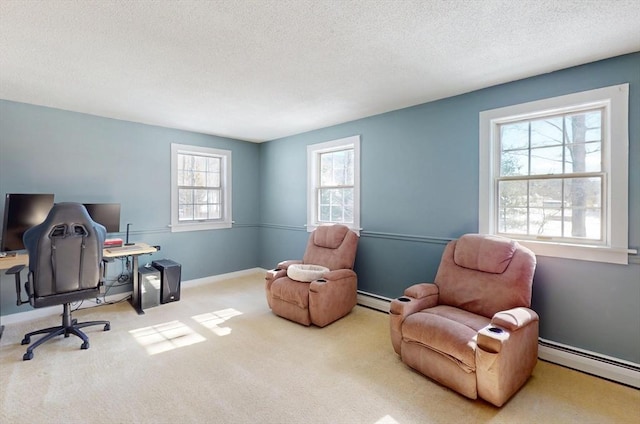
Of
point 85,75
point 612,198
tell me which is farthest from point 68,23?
point 612,198

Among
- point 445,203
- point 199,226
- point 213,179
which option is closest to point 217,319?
point 199,226

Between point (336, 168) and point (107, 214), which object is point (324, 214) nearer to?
point (336, 168)

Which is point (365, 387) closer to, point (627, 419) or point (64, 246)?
point (627, 419)

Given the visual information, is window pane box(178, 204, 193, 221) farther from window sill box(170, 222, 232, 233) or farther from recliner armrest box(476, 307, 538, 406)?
recliner armrest box(476, 307, 538, 406)

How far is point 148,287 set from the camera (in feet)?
12.3

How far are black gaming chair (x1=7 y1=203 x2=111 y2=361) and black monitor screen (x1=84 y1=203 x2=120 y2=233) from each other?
40.2 inches

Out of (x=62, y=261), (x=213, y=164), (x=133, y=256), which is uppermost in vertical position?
(x=213, y=164)

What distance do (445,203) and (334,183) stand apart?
5.80ft

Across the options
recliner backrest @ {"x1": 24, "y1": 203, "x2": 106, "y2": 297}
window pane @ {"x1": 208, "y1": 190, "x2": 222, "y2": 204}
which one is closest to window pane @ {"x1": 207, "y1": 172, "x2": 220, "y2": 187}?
window pane @ {"x1": 208, "y1": 190, "x2": 222, "y2": 204}

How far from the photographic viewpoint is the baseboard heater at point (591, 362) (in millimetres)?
2211

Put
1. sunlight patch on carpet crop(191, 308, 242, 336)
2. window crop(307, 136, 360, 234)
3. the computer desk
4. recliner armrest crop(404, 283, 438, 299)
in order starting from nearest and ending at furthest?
recliner armrest crop(404, 283, 438, 299) < the computer desk < sunlight patch on carpet crop(191, 308, 242, 336) < window crop(307, 136, 360, 234)

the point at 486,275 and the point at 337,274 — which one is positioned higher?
the point at 486,275

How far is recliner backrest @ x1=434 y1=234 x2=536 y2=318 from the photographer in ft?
7.78

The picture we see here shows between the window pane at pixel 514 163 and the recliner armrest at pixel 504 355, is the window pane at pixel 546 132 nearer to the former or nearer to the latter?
the window pane at pixel 514 163
